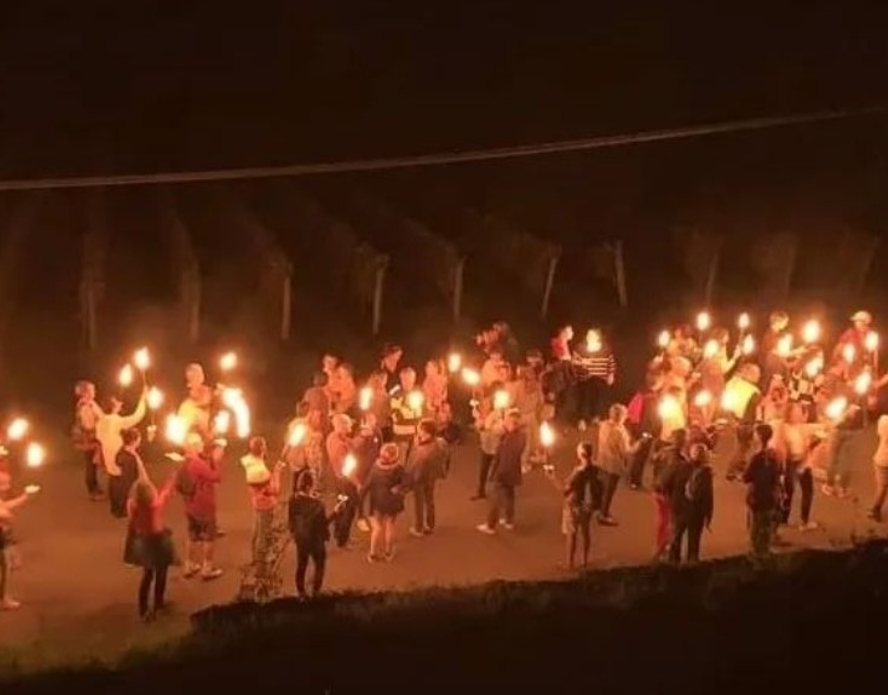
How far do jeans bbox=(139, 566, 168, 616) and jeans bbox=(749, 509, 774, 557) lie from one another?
6237 millimetres

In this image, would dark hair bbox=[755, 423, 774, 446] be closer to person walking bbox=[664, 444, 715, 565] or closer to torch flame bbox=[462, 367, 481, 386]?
person walking bbox=[664, 444, 715, 565]

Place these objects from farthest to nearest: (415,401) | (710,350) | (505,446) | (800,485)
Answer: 1. (710,350)
2. (415,401)
3. (800,485)
4. (505,446)

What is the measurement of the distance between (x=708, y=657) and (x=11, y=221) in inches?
755

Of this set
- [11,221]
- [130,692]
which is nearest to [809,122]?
[11,221]

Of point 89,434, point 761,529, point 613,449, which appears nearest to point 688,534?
point 761,529

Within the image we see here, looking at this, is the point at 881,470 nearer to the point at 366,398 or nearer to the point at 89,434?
the point at 366,398

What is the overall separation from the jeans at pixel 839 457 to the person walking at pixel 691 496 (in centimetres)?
297

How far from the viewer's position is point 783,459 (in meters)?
16.5

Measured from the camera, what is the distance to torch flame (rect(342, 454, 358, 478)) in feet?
52.0

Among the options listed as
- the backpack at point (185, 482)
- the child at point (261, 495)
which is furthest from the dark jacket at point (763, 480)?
the backpack at point (185, 482)

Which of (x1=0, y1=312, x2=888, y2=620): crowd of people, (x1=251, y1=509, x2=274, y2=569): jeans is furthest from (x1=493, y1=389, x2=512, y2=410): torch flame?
(x1=251, y1=509, x2=274, y2=569): jeans

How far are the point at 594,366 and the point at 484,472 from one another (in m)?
2.77

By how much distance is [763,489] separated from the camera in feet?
52.1

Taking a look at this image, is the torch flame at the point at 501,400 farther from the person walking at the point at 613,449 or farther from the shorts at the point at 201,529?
the shorts at the point at 201,529
